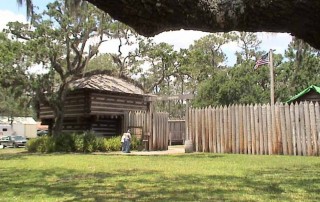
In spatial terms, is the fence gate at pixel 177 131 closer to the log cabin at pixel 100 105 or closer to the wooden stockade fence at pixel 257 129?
the log cabin at pixel 100 105

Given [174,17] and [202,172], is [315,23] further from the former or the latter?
[202,172]

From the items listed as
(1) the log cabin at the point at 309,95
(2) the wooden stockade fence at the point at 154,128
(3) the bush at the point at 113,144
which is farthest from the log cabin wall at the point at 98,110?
(1) the log cabin at the point at 309,95

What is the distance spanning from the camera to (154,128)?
25.2 meters

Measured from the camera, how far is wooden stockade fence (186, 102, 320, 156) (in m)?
17.9

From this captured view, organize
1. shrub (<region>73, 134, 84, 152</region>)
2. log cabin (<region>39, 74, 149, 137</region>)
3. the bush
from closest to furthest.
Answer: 1. shrub (<region>73, 134, 84, 152</region>)
2. the bush
3. log cabin (<region>39, 74, 149, 137</region>)

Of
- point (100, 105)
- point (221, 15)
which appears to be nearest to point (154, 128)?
point (100, 105)

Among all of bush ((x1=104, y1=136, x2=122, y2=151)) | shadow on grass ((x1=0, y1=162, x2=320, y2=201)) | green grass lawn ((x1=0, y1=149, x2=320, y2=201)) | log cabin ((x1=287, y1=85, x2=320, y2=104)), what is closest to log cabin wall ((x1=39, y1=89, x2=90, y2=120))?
bush ((x1=104, y1=136, x2=122, y2=151))

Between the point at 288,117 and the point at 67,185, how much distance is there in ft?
39.3

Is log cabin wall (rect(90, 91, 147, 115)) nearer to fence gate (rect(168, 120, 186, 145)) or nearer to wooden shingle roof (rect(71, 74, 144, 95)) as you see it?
wooden shingle roof (rect(71, 74, 144, 95))

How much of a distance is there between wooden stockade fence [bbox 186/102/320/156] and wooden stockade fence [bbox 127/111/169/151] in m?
3.60

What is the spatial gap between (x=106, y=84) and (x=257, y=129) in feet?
41.0

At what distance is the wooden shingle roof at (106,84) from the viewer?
88.9ft

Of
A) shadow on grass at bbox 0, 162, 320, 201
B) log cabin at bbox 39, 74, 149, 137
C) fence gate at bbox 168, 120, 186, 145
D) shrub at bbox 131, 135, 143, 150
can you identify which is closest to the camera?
shadow on grass at bbox 0, 162, 320, 201

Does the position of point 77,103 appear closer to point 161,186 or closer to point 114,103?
point 114,103
